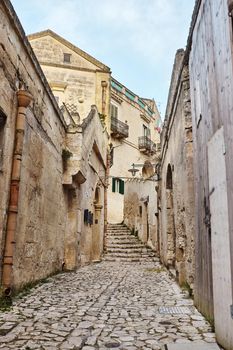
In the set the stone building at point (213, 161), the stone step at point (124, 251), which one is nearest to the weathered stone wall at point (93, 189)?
the stone step at point (124, 251)

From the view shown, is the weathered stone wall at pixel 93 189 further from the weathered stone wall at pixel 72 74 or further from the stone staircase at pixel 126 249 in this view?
the weathered stone wall at pixel 72 74

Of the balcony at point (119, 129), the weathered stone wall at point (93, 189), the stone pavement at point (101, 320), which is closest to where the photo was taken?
the stone pavement at point (101, 320)

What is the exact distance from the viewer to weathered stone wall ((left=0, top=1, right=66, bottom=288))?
444cm

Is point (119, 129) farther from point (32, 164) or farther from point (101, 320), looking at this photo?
point (101, 320)

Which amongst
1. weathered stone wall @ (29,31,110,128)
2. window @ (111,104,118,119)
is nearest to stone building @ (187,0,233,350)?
weathered stone wall @ (29,31,110,128)

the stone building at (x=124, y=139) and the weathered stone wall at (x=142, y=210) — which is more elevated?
the stone building at (x=124, y=139)

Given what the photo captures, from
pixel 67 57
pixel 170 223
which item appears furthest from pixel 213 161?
pixel 67 57

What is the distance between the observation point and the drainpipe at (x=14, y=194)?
4371 millimetres

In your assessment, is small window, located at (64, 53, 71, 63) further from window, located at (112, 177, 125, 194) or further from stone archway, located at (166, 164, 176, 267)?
stone archway, located at (166, 164, 176, 267)

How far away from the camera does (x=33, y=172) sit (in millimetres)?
5641

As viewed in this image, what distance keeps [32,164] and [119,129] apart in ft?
65.9

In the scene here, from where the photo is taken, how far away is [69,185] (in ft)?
26.9

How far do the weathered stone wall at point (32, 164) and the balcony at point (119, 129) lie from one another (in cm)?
1710

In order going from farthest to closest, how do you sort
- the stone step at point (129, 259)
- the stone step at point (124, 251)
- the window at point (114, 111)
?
the window at point (114, 111), the stone step at point (124, 251), the stone step at point (129, 259)
